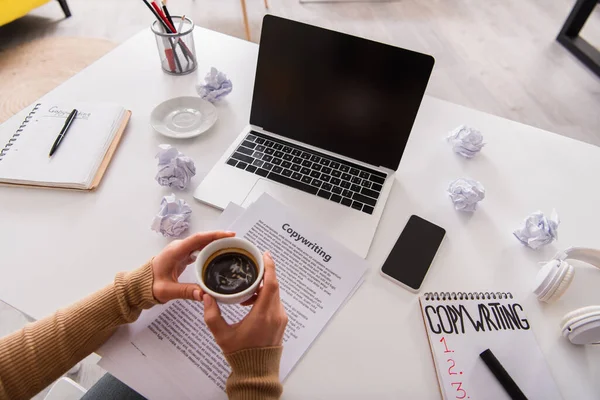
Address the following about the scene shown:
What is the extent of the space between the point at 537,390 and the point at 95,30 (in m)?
2.74

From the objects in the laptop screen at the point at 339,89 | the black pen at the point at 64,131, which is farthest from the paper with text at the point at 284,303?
the black pen at the point at 64,131

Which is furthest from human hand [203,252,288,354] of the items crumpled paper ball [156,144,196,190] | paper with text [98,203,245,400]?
crumpled paper ball [156,144,196,190]

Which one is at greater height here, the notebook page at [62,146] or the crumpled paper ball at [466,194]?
the crumpled paper ball at [466,194]

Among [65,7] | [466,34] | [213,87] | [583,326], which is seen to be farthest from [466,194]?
[65,7]

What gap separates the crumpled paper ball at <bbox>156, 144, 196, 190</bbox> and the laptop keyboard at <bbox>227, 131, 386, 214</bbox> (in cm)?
10

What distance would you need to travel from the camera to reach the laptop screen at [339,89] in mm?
729

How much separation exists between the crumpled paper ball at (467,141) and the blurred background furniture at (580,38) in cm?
203

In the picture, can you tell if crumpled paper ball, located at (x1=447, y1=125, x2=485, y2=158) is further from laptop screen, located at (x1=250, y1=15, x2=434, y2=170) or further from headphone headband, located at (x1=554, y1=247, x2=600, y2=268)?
headphone headband, located at (x1=554, y1=247, x2=600, y2=268)

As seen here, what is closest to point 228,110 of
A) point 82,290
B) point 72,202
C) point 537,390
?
point 72,202

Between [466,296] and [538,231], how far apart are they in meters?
0.20

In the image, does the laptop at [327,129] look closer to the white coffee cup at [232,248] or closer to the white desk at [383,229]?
the white desk at [383,229]

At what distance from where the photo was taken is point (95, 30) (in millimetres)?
2340

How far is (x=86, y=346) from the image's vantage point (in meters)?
0.57

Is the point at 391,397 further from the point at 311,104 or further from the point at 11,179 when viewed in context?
the point at 11,179
